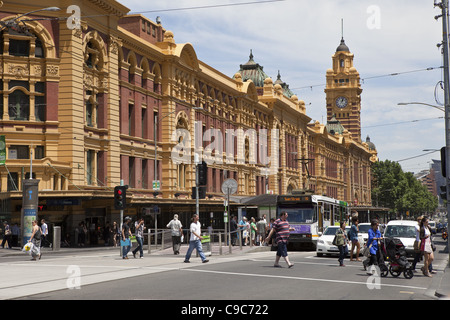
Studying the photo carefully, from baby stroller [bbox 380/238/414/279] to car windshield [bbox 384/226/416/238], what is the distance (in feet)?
30.6

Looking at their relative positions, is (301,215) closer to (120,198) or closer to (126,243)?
(120,198)

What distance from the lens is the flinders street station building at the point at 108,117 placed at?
120ft

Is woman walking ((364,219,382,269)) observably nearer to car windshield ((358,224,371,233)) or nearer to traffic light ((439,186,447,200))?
traffic light ((439,186,447,200))

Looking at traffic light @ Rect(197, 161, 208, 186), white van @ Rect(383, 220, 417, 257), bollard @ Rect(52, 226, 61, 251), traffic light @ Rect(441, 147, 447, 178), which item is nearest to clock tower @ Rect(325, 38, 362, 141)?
bollard @ Rect(52, 226, 61, 251)

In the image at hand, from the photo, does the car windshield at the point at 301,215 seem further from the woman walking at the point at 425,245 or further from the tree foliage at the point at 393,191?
the tree foliage at the point at 393,191

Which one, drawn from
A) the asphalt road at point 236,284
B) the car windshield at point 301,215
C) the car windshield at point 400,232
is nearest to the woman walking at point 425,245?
the asphalt road at point 236,284

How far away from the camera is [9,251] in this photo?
32.7 m

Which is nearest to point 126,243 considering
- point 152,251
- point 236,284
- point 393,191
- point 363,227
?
point 152,251

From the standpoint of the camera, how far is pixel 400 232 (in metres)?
28.2

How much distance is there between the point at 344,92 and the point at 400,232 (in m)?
123

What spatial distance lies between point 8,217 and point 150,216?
12635 millimetres

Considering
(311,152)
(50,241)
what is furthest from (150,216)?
(311,152)
